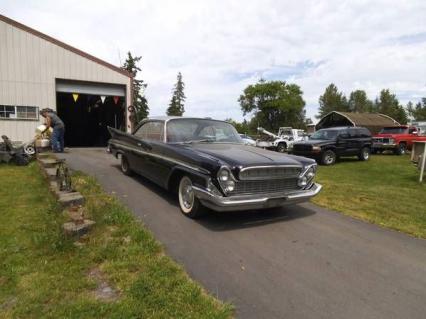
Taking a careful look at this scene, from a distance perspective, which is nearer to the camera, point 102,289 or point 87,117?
point 102,289

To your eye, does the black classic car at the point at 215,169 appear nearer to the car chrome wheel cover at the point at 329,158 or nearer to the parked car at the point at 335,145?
the parked car at the point at 335,145

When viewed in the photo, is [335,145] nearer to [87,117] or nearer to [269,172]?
[269,172]

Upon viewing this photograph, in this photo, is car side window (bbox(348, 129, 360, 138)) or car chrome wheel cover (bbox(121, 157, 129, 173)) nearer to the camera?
car chrome wheel cover (bbox(121, 157, 129, 173))

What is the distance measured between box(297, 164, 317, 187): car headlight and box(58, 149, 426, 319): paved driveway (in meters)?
0.59

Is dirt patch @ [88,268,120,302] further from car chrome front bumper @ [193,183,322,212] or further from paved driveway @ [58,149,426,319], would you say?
car chrome front bumper @ [193,183,322,212]

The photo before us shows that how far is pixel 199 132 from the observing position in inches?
228

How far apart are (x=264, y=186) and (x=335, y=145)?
11.1 m

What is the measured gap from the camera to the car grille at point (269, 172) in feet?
13.6

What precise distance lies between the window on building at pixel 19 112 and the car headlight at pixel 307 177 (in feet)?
46.0

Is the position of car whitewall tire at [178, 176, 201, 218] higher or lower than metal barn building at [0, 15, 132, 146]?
lower

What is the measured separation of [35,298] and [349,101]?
9420 cm

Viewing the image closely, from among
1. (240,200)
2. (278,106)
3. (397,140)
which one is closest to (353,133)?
(397,140)

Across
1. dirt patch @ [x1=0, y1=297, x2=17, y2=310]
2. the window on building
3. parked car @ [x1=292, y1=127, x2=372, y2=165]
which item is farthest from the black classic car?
the window on building

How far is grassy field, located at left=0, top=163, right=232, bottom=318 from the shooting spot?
2422 millimetres
